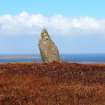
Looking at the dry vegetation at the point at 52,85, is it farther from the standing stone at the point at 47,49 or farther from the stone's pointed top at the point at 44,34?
the stone's pointed top at the point at 44,34

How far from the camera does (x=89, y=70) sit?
36.0 metres

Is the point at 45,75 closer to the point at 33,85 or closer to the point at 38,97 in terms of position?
the point at 33,85

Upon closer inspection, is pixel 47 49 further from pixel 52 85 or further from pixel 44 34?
pixel 52 85

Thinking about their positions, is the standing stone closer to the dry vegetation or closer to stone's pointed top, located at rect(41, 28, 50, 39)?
stone's pointed top, located at rect(41, 28, 50, 39)

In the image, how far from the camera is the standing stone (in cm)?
4825

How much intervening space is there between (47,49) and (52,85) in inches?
825

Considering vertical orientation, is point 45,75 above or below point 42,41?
below

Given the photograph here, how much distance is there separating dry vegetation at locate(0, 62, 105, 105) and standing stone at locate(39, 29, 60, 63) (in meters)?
10.2

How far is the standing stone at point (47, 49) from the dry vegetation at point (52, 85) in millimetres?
10224

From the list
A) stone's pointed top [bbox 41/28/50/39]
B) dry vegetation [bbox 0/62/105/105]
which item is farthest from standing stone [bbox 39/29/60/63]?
dry vegetation [bbox 0/62/105/105]

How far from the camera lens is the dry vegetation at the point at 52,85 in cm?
2248

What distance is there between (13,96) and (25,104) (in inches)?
75.6

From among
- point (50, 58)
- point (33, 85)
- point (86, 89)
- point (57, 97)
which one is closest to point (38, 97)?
point (57, 97)

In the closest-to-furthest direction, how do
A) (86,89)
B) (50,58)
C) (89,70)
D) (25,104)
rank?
1. (25,104)
2. (86,89)
3. (89,70)
4. (50,58)
